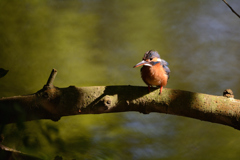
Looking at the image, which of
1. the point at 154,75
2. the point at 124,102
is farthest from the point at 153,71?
the point at 124,102

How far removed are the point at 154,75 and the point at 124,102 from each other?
9.9 inches

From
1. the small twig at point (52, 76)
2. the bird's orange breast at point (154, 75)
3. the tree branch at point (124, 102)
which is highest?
the bird's orange breast at point (154, 75)

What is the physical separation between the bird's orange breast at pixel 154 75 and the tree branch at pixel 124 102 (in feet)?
0.35

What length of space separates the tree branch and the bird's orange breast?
0.11 m

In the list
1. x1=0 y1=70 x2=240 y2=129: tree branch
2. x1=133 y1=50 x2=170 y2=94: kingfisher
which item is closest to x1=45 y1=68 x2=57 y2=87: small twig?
x1=0 y1=70 x2=240 y2=129: tree branch

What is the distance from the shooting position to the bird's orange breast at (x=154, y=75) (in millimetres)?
1365

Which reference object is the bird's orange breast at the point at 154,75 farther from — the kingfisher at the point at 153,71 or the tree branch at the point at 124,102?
the tree branch at the point at 124,102

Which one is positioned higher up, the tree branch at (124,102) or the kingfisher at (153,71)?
the kingfisher at (153,71)

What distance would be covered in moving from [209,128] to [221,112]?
0.69 m

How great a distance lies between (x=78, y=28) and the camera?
2051 mm

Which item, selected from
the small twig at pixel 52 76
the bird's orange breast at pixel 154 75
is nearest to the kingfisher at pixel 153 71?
the bird's orange breast at pixel 154 75

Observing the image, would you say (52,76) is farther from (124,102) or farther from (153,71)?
(153,71)

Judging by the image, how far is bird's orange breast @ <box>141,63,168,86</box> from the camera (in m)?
1.37

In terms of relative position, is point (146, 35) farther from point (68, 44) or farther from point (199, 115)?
point (199, 115)
